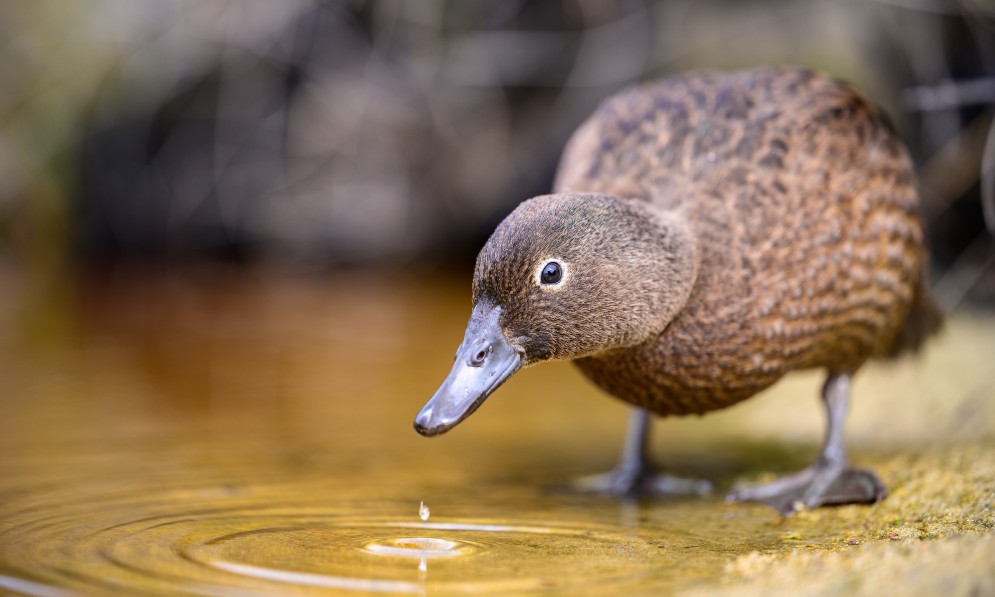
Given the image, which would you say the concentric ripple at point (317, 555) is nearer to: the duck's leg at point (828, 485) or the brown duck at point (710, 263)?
the brown duck at point (710, 263)

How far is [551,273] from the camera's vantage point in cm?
262

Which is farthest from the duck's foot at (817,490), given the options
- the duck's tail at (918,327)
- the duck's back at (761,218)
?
the duck's tail at (918,327)

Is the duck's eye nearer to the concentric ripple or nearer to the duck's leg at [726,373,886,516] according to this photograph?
the concentric ripple

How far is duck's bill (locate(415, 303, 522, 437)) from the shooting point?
2.48 m

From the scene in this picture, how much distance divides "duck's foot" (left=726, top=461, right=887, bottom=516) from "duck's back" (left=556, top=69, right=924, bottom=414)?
0.28 m

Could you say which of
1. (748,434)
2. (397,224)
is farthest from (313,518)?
Answer: (397,224)

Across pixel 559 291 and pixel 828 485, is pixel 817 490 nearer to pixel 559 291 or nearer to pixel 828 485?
pixel 828 485

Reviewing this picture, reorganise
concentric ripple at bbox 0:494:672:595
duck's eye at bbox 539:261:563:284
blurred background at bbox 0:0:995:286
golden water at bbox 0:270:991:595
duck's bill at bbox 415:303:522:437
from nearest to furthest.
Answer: concentric ripple at bbox 0:494:672:595 → golden water at bbox 0:270:991:595 → duck's bill at bbox 415:303:522:437 → duck's eye at bbox 539:261:563:284 → blurred background at bbox 0:0:995:286

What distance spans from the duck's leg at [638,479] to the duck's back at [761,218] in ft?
1.25

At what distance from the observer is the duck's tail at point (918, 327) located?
3.75 meters

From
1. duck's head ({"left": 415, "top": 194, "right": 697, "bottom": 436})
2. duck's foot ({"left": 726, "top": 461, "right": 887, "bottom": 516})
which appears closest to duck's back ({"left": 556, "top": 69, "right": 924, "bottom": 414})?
duck's head ({"left": 415, "top": 194, "right": 697, "bottom": 436})

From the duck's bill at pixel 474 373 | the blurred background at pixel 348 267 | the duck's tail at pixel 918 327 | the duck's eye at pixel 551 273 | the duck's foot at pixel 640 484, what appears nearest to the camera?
the duck's bill at pixel 474 373

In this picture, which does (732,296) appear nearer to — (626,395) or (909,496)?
(626,395)

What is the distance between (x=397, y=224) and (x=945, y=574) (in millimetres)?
8026
